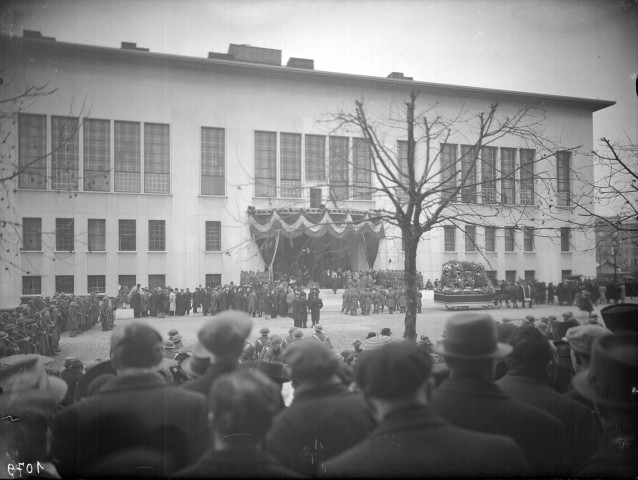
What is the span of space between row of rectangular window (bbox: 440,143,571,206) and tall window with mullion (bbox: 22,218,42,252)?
5341mm

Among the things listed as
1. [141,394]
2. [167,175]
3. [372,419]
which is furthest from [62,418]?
[167,175]

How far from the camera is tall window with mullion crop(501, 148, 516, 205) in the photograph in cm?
671

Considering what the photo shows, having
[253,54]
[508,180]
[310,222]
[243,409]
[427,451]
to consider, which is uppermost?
[253,54]

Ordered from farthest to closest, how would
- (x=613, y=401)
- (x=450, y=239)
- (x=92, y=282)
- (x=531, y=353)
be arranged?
1. (x=450, y=239)
2. (x=92, y=282)
3. (x=613, y=401)
4. (x=531, y=353)

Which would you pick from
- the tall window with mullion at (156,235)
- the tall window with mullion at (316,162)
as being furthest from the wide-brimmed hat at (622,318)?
the tall window with mullion at (156,235)

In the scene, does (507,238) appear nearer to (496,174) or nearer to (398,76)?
(496,174)

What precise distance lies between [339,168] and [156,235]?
2913mm

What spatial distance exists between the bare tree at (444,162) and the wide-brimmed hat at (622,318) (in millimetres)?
2021

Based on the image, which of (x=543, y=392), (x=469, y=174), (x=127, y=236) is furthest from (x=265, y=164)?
(x=543, y=392)

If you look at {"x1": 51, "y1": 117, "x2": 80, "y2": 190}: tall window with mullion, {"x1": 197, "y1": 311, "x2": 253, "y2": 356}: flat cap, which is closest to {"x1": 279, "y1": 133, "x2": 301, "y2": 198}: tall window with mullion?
{"x1": 51, "y1": 117, "x2": 80, "y2": 190}: tall window with mullion

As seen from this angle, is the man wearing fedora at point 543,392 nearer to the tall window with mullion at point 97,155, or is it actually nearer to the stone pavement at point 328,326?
the stone pavement at point 328,326

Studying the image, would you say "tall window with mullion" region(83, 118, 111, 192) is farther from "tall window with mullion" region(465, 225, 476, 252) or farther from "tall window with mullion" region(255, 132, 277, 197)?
"tall window with mullion" region(465, 225, 476, 252)

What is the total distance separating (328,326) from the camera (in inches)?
384

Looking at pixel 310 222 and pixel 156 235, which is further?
pixel 156 235
